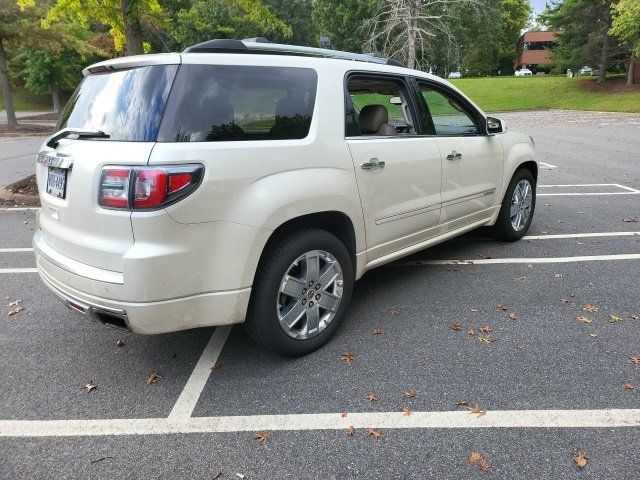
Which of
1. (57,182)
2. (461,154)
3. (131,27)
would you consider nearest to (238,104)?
(57,182)

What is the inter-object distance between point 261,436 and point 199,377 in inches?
29.3

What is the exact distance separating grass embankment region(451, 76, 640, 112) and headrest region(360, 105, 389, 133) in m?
31.0

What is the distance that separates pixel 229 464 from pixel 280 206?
1403mm

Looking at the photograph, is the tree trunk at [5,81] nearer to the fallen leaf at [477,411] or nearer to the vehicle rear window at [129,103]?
the vehicle rear window at [129,103]

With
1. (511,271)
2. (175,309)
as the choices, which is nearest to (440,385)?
(175,309)

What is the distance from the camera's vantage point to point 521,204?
18.5 feet

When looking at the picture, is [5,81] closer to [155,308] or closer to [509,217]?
[509,217]

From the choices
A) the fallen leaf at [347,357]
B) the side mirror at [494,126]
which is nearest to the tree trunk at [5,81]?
the side mirror at [494,126]

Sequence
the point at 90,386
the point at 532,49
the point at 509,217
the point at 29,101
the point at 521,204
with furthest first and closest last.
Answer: the point at 532,49, the point at 29,101, the point at 521,204, the point at 509,217, the point at 90,386

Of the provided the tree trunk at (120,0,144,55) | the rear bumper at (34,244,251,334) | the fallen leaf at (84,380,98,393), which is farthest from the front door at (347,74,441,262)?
the tree trunk at (120,0,144,55)

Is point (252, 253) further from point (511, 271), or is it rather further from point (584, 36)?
point (584, 36)

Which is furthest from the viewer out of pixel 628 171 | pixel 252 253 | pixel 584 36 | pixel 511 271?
pixel 584 36

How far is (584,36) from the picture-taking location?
132ft

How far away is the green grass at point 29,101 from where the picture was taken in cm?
4469
